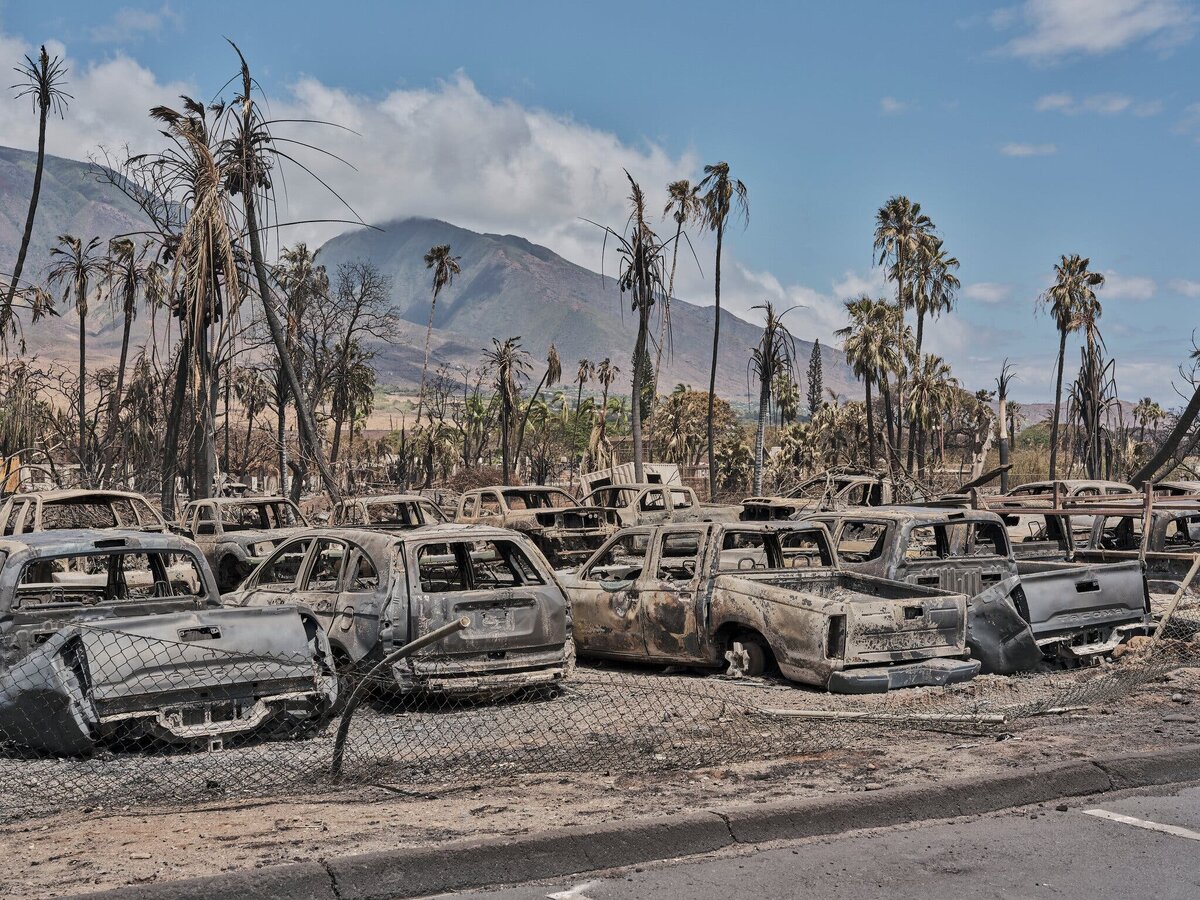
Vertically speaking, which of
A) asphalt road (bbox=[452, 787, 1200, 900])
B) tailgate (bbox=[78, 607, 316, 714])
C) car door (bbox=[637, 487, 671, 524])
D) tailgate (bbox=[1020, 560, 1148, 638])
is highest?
car door (bbox=[637, 487, 671, 524])

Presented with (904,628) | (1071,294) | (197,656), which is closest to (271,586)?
(197,656)

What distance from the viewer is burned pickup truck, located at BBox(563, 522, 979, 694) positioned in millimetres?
9898

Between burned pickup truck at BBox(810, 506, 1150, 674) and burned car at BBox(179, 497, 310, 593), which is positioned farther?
burned car at BBox(179, 497, 310, 593)

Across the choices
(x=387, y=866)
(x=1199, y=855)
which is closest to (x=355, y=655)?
(x=387, y=866)

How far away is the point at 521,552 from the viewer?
10406 mm

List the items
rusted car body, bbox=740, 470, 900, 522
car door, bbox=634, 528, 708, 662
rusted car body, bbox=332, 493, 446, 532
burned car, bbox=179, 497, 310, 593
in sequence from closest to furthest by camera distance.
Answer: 1. car door, bbox=634, 528, 708, 662
2. burned car, bbox=179, 497, 310, 593
3. rusted car body, bbox=332, 493, 446, 532
4. rusted car body, bbox=740, 470, 900, 522

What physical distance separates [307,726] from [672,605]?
409 cm

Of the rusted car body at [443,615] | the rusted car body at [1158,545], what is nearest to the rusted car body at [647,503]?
the rusted car body at [1158,545]

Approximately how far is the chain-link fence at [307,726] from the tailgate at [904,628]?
46cm

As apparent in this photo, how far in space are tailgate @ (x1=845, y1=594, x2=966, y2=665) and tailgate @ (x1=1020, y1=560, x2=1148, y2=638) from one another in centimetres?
99

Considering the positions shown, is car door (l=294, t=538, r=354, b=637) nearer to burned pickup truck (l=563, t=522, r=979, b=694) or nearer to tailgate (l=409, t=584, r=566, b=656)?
tailgate (l=409, t=584, r=566, b=656)

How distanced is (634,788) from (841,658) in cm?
357

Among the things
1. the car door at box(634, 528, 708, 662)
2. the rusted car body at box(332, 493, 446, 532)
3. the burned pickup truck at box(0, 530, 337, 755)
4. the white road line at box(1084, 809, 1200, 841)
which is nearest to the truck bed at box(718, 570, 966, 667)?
the car door at box(634, 528, 708, 662)

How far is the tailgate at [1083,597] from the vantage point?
11.1m
